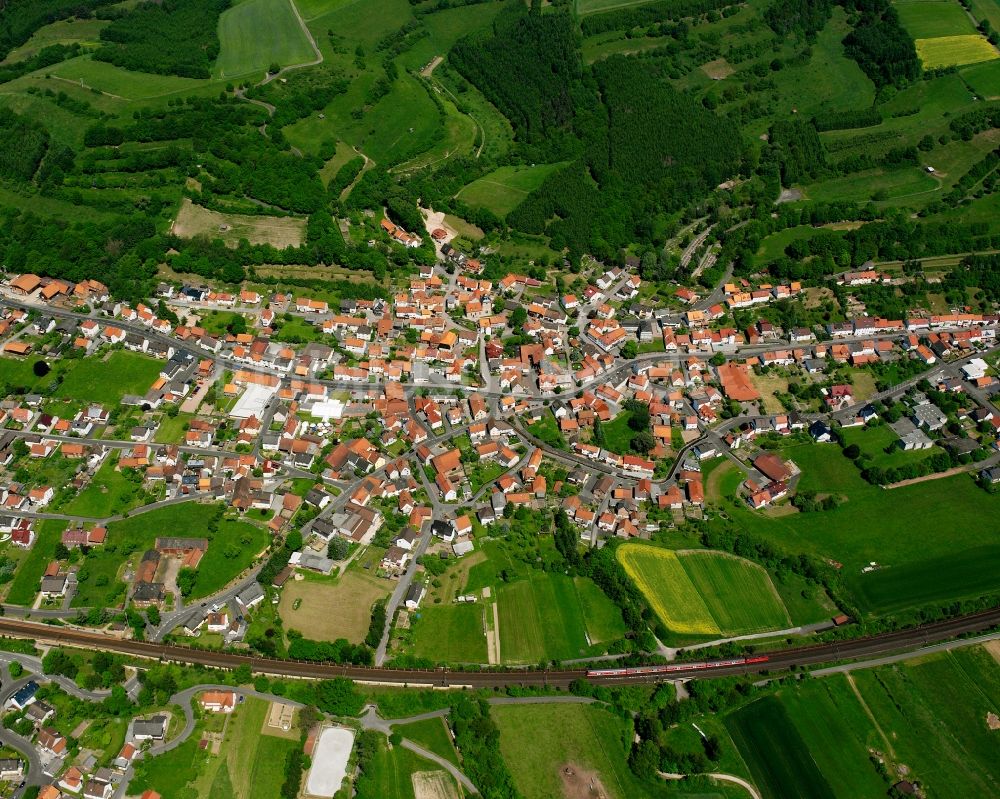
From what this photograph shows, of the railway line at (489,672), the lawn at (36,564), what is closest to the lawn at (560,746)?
the railway line at (489,672)

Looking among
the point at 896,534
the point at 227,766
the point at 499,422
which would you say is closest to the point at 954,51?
the point at 896,534

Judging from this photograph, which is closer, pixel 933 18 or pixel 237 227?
pixel 237 227

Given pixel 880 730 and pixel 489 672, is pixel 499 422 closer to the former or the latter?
pixel 489 672

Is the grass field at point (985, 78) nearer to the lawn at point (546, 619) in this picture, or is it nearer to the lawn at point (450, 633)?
the lawn at point (546, 619)

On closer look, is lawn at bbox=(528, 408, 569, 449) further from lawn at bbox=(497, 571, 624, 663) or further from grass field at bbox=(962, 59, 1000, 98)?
grass field at bbox=(962, 59, 1000, 98)

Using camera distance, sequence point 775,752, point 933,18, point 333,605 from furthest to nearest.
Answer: point 933,18 → point 333,605 → point 775,752

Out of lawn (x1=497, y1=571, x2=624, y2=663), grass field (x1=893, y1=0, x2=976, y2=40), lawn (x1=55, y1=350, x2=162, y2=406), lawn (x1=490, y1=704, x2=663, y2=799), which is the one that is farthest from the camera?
grass field (x1=893, y1=0, x2=976, y2=40)

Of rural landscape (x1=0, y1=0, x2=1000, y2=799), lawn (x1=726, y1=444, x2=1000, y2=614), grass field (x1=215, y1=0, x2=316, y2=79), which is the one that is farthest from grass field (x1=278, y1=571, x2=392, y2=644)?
grass field (x1=215, y1=0, x2=316, y2=79)
